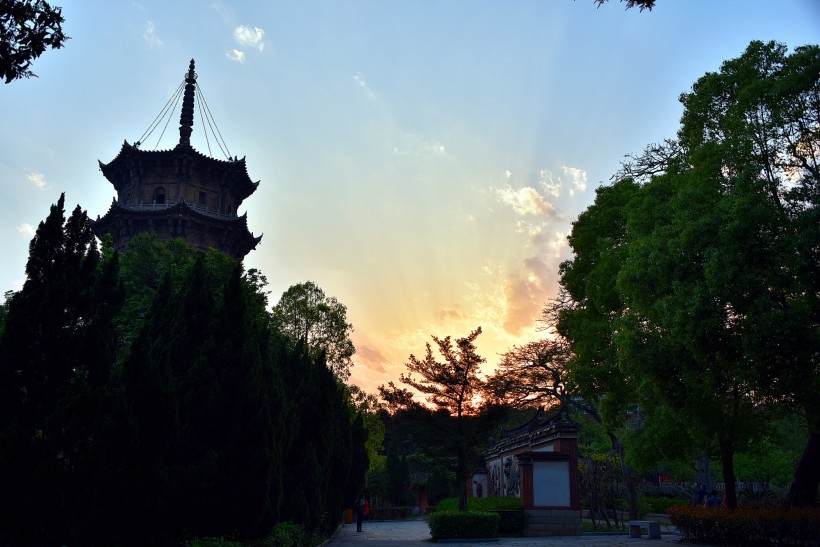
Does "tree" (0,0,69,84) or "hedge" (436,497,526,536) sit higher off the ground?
"tree" (0,0,69,84)

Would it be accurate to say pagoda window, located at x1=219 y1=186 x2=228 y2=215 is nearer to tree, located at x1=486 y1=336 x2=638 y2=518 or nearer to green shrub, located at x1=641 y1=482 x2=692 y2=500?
tree, located at x1=486 y1=336 x2=638 y2=518

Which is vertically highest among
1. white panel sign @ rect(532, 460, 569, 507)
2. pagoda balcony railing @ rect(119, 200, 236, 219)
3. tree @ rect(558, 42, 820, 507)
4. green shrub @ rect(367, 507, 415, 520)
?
pagoda balcony railing @ rect(119, 200, 236, 219)

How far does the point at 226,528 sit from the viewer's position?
11320 millimetres

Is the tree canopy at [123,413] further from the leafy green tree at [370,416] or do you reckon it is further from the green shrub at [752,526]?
the leafy green tree at [370,416]

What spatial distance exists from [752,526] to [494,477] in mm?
19850

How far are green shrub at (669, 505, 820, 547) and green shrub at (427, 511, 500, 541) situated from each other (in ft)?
22.5

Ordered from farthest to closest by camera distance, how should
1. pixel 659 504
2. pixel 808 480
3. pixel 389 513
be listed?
pixel 389 513
pixel 659 504
pixel 808 480

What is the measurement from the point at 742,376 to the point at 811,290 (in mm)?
2072

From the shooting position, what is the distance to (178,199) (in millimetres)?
35188

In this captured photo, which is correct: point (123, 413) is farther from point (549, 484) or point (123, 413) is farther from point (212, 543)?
point (549, 484)

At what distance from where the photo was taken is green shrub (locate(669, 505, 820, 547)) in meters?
14.6

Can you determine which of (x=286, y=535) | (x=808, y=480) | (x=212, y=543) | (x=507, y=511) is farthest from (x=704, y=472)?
(x=212, y=543)

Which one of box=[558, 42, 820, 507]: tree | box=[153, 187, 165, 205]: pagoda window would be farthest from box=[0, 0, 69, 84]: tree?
box=[153, 187, 165, 205]: pagoda window

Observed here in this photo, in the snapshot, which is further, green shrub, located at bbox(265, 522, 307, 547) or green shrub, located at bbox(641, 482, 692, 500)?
green shrub, located at bbox(641, 482, 692, 500)
